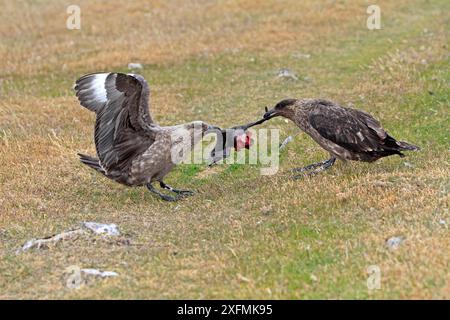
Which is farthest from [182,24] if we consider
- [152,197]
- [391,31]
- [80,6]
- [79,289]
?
[79,289]

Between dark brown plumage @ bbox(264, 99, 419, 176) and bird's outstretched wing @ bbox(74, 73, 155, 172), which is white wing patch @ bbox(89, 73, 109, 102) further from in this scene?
dark brown plumage @ bbox(264, 99, 419, 176)

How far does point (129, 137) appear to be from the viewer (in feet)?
26.9

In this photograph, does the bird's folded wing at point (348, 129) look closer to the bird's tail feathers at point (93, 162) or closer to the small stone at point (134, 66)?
the bird's tail feathers at point (93, 162)

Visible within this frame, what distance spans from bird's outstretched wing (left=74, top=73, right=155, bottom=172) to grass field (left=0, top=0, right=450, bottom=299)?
53cm

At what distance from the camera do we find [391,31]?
17203 millimetres

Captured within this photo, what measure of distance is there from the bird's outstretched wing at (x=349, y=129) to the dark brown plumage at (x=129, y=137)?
1.31 m

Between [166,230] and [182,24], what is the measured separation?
11.6 m

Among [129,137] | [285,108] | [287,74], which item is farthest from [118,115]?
[287,74]

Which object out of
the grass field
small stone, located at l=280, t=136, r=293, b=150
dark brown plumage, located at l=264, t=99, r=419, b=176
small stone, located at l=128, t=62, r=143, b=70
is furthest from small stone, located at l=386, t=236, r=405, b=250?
small stone, located at l=128, t=62, r=143, b=70

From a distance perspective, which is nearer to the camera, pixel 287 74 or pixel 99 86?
pixel 99 86

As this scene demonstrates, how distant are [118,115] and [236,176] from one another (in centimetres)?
182

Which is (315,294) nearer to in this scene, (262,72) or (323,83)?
(323,83)

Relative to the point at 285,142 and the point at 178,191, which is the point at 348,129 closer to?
the point at 285,142

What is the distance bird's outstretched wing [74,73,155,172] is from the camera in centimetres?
779
